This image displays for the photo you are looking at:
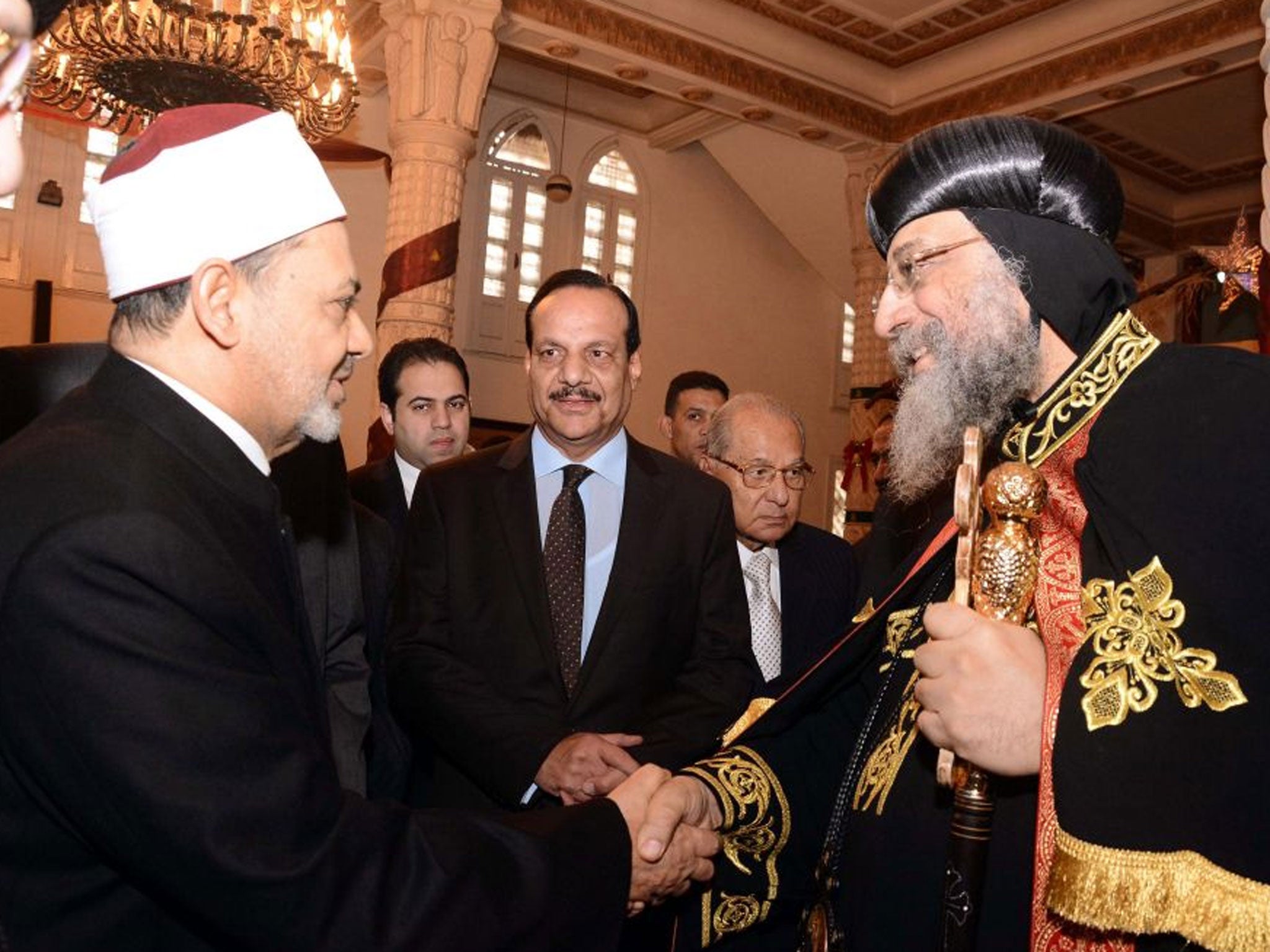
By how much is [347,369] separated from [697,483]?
4.45 feet

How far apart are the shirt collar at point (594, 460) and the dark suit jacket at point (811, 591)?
1.01 metres

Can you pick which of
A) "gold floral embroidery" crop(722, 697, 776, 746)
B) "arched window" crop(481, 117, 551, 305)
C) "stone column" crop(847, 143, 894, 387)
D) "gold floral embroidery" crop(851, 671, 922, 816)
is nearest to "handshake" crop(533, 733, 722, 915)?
"gold floral embroidery" crop(722, 697, 776, 746)

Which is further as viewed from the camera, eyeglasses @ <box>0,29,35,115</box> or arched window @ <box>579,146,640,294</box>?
arched window @ <box>579,146,640,294</box>

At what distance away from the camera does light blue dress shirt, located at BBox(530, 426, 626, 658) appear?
3.04 m

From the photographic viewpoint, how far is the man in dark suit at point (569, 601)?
2.73m

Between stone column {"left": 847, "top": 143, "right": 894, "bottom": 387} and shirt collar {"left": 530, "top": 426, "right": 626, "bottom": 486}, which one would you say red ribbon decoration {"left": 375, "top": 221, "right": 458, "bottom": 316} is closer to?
stone column {"left": 847, "top": 143, "right": 894, "bottom": 387}

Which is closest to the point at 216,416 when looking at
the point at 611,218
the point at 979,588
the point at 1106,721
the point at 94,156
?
the point at 979,588

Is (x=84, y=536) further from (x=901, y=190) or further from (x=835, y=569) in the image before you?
(x=835, y=569)

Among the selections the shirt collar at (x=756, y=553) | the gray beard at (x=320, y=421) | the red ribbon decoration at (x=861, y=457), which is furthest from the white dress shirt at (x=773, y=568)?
the red ribbon decoration at (x=861, y=457)

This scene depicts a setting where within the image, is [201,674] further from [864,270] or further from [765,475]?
[864,270]

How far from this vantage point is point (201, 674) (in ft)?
4.56

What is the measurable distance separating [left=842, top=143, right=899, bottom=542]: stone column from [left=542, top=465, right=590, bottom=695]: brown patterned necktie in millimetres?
8103

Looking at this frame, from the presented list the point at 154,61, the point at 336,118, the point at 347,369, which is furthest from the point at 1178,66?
the point at 347,369

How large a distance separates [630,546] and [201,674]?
1.67m
